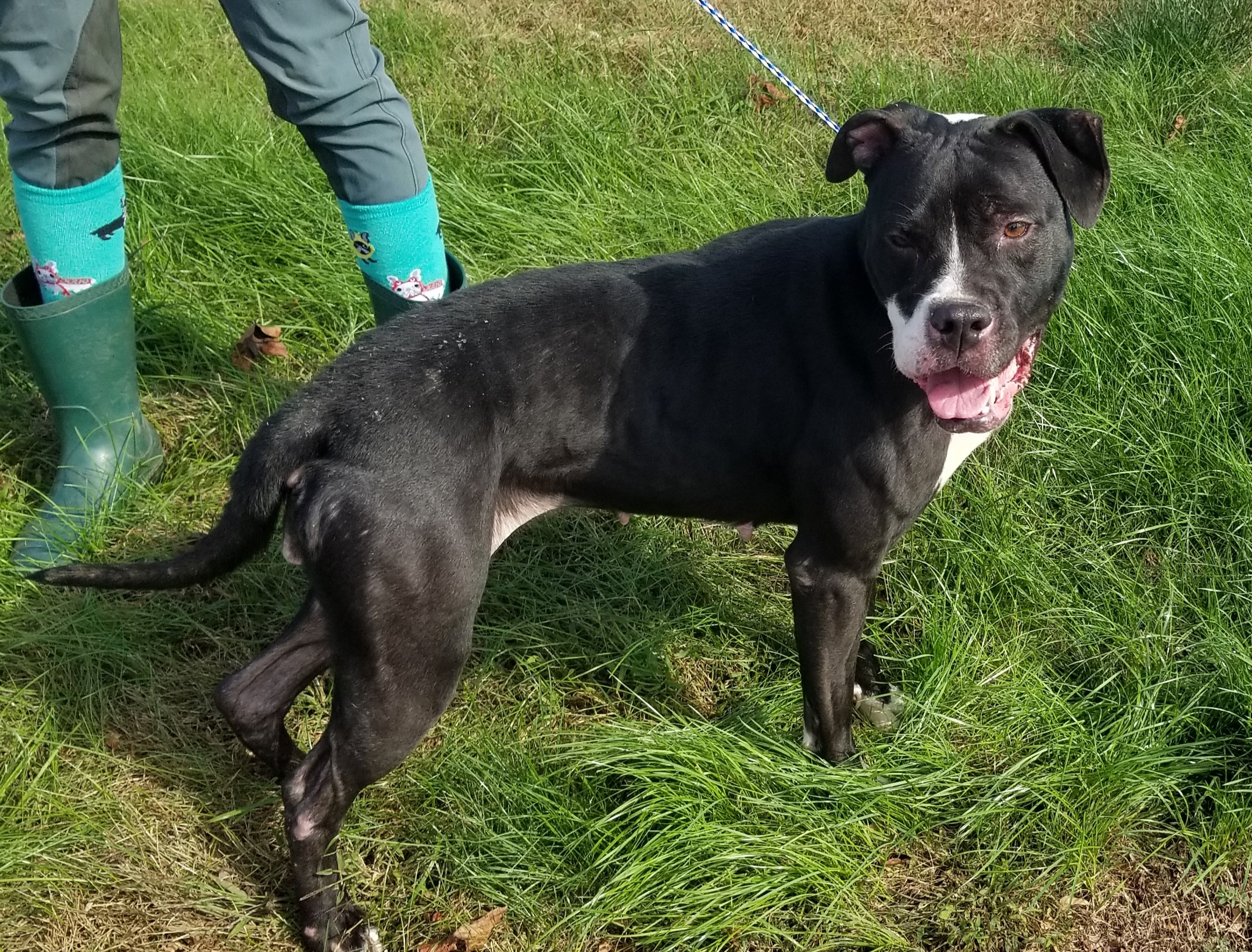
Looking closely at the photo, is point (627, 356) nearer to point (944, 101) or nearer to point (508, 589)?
point (508, 589)

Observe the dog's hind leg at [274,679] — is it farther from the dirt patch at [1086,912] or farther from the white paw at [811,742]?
the dirt patch at [1086,912]

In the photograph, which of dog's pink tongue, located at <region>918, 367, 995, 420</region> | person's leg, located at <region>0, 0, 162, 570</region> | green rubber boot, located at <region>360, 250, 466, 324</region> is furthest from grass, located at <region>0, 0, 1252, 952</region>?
dog's pink tongue, located at <region>918, 367, 995, 420</region>

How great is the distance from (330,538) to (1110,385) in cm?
Result: 253

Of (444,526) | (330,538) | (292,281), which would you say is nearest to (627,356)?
(444,526)

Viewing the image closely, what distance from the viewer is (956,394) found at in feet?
8.23

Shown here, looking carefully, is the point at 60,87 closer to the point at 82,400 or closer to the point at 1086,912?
the point at 82,400

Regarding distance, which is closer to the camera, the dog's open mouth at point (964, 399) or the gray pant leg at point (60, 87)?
the dog's open mouth at point (964, 399)

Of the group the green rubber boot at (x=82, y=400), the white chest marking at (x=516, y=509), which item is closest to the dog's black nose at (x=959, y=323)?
the white chest marking at (x=516, y=509)

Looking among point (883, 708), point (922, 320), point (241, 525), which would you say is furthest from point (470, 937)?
point (922, 320)

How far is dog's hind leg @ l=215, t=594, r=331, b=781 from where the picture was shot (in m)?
2.80

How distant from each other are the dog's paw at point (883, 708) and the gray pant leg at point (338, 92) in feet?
5.86

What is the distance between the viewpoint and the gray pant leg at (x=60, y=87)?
3082 millimetres

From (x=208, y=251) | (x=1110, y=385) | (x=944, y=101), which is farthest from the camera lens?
(x=944, y=101)

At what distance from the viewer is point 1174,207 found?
4.25 m
